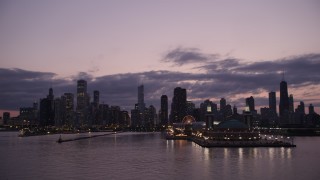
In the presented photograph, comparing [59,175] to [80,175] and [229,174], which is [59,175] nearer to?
[80,175]

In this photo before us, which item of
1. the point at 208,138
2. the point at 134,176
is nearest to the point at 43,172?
the point at 134,176

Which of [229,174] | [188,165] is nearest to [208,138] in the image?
[188,165]

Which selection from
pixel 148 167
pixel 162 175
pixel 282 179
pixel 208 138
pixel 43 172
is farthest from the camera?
pixel 208 138

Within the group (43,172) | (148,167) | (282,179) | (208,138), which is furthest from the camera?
(208,138)

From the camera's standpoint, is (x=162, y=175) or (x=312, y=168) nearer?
(x=162, y=175)

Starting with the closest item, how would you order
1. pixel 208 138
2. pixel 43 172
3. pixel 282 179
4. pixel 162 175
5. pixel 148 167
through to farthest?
pixel 282 179, pixel 162 175, pixel 43 172, pixel 148 167, pixel 208 138

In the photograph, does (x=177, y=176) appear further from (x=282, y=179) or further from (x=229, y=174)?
(x=282, y=179)

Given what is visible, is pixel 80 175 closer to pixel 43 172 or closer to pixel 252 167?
pixel 43 172

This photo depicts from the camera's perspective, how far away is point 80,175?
66.6m

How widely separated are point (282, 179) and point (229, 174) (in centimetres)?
876

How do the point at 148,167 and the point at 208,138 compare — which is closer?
the point at 148,167

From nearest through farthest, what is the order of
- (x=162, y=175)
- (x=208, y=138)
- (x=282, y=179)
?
(x=282, y=179), (x=162, y=175), (x=208, y=138)

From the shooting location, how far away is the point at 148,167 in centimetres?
7819

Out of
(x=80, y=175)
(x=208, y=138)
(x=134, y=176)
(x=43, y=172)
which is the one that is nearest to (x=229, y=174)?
(x=134, y=176)
